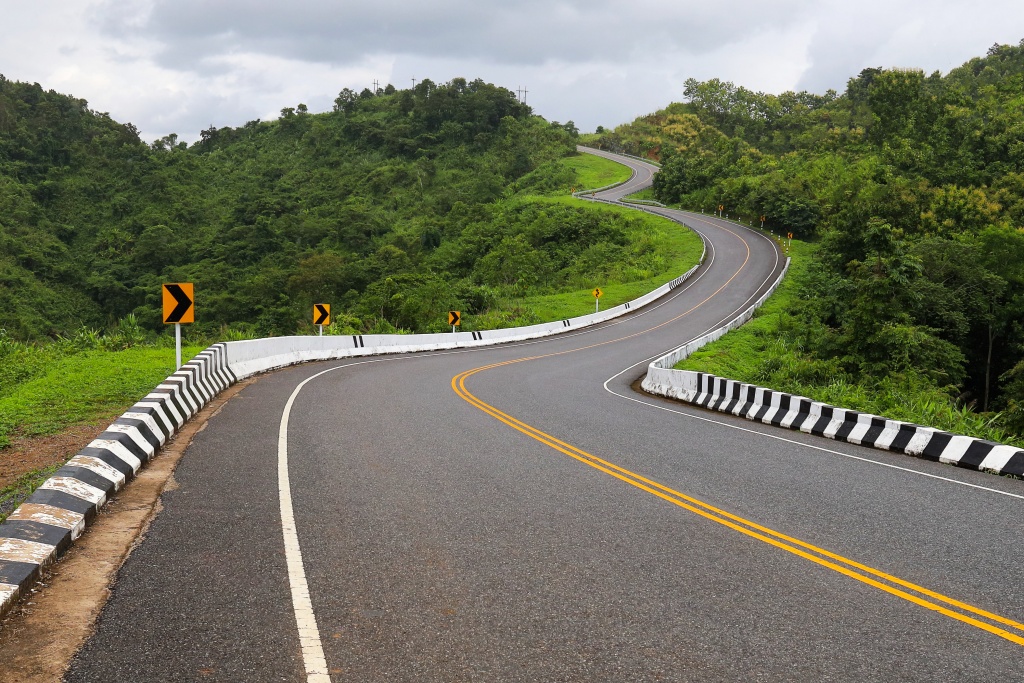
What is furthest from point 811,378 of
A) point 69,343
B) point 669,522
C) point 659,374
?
point 69,343

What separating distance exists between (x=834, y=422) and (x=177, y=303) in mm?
12699

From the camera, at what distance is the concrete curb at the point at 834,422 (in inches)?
419

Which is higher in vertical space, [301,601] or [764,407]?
[301,601]

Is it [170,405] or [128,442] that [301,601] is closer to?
[128,442]

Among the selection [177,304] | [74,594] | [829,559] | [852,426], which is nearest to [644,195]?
[177,304]

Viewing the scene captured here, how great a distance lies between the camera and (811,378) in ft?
75.9

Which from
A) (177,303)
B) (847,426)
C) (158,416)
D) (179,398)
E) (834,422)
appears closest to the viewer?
(158,416)

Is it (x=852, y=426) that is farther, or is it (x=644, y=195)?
(x=644, y=195)

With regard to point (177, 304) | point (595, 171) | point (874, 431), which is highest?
point (595, 171)

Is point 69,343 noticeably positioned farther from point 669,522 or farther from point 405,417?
point 669,522

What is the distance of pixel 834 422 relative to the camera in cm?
1359

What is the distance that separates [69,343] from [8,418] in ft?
49.0

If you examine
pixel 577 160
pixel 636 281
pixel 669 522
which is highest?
pixel 577 160

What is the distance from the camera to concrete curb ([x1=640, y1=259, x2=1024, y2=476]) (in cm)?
1064
